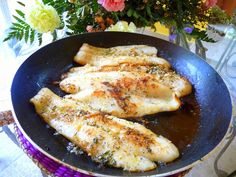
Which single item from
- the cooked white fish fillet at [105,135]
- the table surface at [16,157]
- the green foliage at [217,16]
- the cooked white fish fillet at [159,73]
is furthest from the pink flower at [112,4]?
the table surface at [16,157]

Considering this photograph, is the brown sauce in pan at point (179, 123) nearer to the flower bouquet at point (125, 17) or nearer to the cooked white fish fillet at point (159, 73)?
the cooked white fish fillet at point (159, 73)

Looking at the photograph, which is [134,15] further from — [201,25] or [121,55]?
[201,25]

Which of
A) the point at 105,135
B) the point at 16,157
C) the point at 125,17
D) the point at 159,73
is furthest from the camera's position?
the point at 16,157

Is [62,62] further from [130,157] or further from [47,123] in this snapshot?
[130,157]

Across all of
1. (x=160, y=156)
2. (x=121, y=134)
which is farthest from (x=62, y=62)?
(x=160, y=156)

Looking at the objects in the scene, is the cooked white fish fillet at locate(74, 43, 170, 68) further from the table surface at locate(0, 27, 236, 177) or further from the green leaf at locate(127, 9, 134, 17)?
the table surface at locate(0, 27, 236, 177)

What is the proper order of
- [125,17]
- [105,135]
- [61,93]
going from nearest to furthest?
[105,135] → [61,93] → [125,17]

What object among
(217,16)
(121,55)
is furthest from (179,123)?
(217,16)
